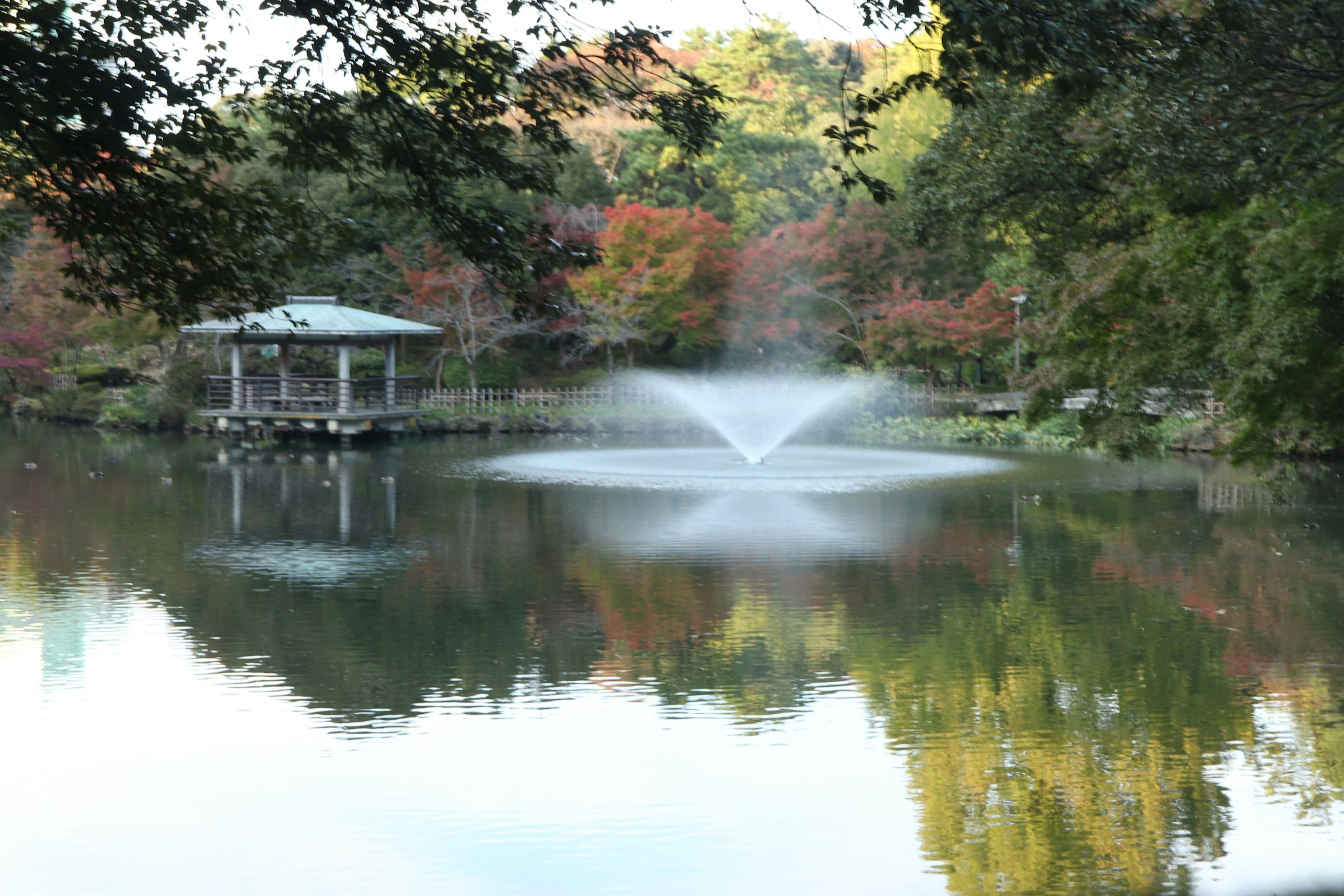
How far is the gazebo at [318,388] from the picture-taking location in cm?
3400

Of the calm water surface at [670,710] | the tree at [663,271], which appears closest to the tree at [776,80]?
the tree at [663,271]

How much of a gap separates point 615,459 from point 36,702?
20.2m

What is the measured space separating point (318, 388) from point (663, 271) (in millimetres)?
10084

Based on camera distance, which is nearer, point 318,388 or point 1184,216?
point 1184,216

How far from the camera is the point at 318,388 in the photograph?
118 ft

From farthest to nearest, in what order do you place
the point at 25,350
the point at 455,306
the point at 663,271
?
the point at 25,350, the point at 663,271, the point at 455,306

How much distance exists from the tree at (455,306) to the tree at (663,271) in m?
2.45

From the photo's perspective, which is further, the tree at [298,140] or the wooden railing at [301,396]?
the wooden railing at [301,396]

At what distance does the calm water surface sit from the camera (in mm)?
6102

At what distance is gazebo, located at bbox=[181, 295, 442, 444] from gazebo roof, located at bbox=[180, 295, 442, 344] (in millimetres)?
33

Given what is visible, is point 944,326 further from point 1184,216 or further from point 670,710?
point 670,710

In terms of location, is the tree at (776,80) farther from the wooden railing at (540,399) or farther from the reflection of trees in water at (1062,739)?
the reflection of trees in water at (1062,739)

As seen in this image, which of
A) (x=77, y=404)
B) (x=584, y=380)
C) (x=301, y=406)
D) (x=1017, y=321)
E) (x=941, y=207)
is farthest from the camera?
(x=584, y=380)

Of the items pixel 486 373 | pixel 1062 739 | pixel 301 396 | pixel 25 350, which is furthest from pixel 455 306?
pixel 1062 739
